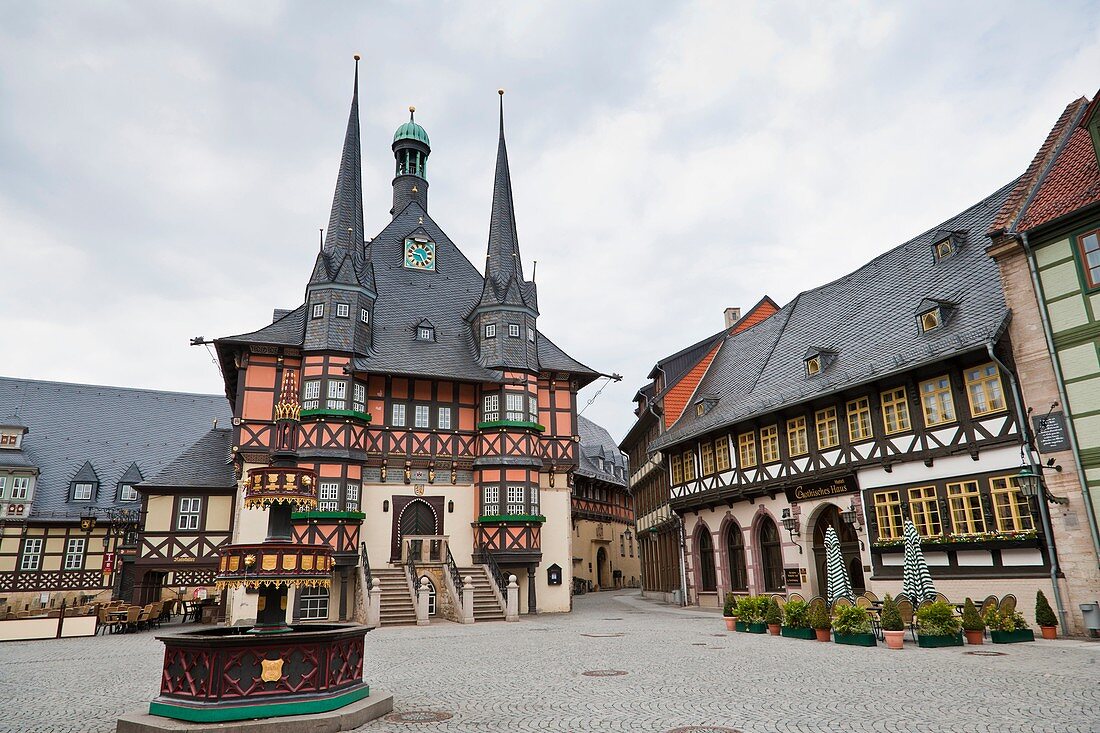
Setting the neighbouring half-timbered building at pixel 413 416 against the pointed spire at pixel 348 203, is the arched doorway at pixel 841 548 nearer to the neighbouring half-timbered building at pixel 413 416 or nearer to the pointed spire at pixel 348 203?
the neighbouring half-timbered building at pixel 413 416

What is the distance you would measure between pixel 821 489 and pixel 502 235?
18152mm

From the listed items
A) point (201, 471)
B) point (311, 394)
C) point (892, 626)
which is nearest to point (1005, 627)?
point (892, 626)

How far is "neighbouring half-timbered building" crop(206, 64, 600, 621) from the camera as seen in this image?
2855 cm

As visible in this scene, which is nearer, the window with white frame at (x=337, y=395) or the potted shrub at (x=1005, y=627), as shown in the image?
the potted shrub at (x=1005, y=627)

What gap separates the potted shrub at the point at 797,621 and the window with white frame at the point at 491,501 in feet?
47.1

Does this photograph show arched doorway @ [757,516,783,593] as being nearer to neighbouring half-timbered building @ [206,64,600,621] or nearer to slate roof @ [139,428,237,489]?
neighbouring half-timbered building @ [206,64,600,621]

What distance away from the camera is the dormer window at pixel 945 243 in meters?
23.1

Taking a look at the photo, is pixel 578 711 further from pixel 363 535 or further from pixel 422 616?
pixel 363 535

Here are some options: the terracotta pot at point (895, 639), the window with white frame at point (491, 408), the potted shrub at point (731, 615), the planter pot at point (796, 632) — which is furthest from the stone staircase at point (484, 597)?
the terracotta pot at point (895, 639)

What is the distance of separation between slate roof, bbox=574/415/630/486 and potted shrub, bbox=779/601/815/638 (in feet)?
109

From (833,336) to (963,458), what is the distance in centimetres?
790

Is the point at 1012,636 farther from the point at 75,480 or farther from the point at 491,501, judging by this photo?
the point at 75,480

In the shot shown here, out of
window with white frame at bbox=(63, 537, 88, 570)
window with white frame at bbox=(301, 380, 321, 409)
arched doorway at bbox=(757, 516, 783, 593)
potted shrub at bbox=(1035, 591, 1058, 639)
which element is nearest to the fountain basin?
potted shrub at bbox=(1035, 591, 1058, 639)

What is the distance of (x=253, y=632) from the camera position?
9.36 metres
